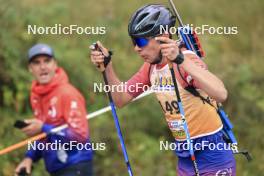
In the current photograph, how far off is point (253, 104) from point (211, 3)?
180 inches

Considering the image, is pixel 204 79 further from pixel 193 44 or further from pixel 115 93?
pixel 115 93

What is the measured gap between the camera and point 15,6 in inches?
486

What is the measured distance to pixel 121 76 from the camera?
12125 mm

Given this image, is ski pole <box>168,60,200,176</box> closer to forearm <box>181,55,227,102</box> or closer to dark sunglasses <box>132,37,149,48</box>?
forearm <box>181,55,227,102</box>

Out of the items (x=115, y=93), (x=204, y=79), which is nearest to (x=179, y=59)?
(x=204, y=79)

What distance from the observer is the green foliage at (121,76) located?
10.4 metres

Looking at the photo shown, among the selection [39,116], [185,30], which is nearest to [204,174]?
[185,30]

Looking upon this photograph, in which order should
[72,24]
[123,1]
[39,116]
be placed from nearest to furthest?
[39,116], [72,24], [123,1]

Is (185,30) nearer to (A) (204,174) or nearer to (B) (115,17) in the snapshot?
(A) (204,174)

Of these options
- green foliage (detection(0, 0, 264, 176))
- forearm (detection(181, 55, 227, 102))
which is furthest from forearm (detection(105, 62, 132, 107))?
green foliage (detection(0, 0, 264, 176))

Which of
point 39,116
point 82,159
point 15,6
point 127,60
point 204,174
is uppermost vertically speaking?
point 15,6

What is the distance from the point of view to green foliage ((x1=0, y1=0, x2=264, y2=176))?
10438mm

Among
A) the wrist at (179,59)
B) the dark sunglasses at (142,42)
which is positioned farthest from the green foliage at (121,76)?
the wrist at (179,59)

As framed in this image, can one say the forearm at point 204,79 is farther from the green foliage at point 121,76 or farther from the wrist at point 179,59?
the green foliage at point 121,76
